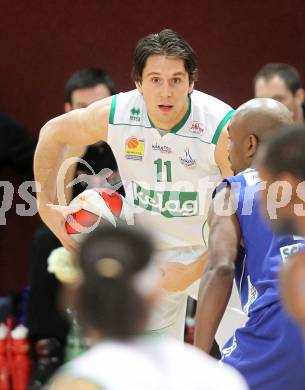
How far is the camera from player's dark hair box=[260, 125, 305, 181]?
2799 millimetres

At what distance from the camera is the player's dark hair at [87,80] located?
631 centimetres

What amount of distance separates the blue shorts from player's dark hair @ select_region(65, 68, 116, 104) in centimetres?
295

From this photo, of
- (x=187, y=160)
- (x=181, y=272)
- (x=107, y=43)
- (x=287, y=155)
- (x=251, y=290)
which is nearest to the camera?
(x=287, y=155)

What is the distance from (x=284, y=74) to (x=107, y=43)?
1.15 m

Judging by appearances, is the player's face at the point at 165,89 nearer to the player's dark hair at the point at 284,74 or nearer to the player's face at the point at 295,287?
the player's dark hair at the point at 284,74

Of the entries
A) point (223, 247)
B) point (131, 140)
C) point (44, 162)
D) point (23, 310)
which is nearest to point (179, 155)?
point (131, 140)

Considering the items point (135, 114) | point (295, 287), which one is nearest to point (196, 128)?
point (135, 114)

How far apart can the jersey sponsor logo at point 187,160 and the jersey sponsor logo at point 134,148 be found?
0.18 m

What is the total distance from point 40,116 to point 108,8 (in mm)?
768

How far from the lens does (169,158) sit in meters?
4.90

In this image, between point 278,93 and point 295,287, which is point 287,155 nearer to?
point 295,287

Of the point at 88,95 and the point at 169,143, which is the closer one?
the point at 169,143

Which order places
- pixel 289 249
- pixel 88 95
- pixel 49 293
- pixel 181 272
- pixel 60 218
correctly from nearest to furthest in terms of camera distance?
pixel 289 249
pixel 181 272
pixel 60 218
pixel 49 293
pixel 88 95

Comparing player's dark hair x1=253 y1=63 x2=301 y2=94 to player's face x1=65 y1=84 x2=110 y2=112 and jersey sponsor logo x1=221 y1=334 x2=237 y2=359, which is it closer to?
player's face x1=65 y1=84 x2=110 y2=112
